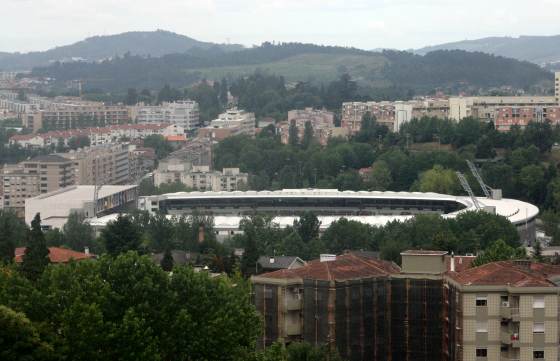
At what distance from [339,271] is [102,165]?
5066 cm

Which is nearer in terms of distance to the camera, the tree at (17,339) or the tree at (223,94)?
the tree at (17,339)

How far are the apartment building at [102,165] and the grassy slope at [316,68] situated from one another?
69056mm

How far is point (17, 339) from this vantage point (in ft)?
68.3

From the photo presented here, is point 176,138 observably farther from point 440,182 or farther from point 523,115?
point 440,182

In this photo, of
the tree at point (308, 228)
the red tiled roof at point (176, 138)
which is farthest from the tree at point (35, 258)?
the red tiled roof at point (176, 138)

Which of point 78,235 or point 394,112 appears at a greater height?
point 394,112

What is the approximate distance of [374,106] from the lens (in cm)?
8881

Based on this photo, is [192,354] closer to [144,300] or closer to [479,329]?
[144,300]

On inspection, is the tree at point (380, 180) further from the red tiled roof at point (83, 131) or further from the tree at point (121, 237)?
the red tiled roof at point (83, 131)

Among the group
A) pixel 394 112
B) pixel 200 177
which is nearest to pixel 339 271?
pixel 200 177

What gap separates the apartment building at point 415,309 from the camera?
23969 millimetres

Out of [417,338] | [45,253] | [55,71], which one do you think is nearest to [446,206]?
[45,253]

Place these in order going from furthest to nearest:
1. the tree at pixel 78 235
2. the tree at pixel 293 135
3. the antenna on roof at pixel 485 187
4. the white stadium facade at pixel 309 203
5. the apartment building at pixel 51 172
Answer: the tree at pixel 293 135, the apartment building at pixel 51 172, the white stadium facade at pixel 309 203, the antenna on roof at pixel 485 187, the tree at pixel 78 235

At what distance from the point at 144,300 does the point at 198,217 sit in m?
29.9
